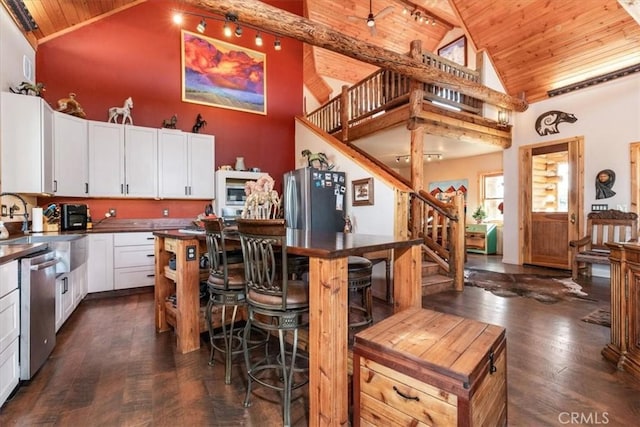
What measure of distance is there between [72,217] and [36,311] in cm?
234

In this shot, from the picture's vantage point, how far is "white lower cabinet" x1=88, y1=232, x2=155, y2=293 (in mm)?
3803

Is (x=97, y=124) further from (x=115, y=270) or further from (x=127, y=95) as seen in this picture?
(x=115, y=270)

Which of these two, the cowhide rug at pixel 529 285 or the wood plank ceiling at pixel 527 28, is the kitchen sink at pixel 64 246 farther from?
the cowhide rug at pixel 529 285

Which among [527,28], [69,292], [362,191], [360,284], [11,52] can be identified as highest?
[527,28]

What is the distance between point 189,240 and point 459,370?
205 cm

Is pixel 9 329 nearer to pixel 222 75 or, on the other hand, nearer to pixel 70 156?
pixel 70 156

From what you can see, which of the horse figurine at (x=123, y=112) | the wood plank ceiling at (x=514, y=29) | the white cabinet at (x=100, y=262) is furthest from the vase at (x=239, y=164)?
the wood plank ceiling at (x=514, y=29)

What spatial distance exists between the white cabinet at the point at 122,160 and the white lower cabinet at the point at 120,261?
73 centimetres

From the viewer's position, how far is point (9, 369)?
1742 mm

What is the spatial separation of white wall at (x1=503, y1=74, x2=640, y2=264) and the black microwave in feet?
24.8

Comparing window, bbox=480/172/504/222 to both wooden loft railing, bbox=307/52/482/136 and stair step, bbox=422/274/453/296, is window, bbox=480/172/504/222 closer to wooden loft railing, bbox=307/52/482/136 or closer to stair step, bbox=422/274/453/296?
wooden loft railing, bbox=307/52/482/136

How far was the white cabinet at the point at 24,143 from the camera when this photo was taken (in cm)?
306

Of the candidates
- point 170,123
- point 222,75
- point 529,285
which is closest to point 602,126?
point 529,285

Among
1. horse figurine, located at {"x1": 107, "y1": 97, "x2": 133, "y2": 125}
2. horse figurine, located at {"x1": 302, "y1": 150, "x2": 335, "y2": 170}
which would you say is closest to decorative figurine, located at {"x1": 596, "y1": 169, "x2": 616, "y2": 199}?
horse figurine, located at {"x1": 302, "y1": 150, "x2": 335, "y2": 170}
